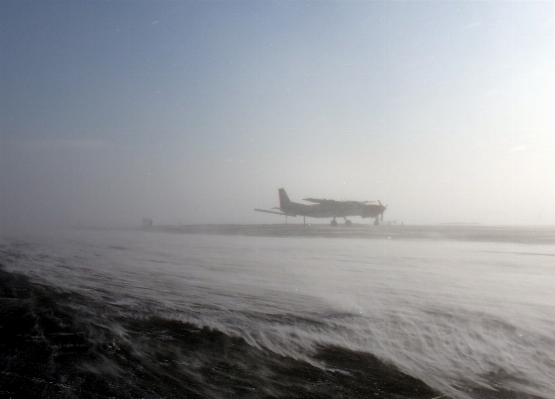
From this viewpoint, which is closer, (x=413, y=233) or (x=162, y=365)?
(x=162, y=365)

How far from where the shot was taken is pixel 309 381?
5125mm

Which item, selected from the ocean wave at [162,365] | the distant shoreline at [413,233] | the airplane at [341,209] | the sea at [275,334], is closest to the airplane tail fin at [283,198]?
the airplane at [341,209]

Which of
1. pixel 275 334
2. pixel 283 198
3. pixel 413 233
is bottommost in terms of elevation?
pixel 275 334

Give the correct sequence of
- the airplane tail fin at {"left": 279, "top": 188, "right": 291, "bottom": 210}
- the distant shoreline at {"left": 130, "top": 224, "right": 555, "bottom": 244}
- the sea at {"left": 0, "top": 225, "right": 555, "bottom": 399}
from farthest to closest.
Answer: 1. the airplane tail fin at {"left": 279, "top": 188, "right": 291, "bottom": 210}
2. the distant shoreline at {"left": 130, "top": 224, "right": 555, "bottom": 244}
3. the sea at {"left": 0, "top": 225, "right": 555, "bottom": 399}

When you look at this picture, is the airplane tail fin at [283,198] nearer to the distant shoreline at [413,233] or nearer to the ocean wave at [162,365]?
the distant shoreline at [413,233]

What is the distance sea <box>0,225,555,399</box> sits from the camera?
502 cm

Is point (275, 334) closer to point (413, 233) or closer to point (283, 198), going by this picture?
point (413, 233)

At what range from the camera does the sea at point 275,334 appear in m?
5.02

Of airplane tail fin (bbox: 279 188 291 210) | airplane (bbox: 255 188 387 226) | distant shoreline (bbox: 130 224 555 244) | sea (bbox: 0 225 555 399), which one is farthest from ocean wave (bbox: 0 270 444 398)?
airplane tail fin (bbox: 279 188 291 210)

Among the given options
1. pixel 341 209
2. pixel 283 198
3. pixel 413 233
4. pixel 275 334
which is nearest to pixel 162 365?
pixel 275 334

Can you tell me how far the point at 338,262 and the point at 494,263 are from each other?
6.00m

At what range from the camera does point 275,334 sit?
7188mm

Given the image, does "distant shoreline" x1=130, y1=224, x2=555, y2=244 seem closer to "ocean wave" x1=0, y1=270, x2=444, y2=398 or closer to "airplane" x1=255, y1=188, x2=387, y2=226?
"airplane" x1=255, y1=188, x2=387, y2=226

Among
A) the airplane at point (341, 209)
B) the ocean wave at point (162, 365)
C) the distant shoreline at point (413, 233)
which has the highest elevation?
the airplane at point (341, 209)
